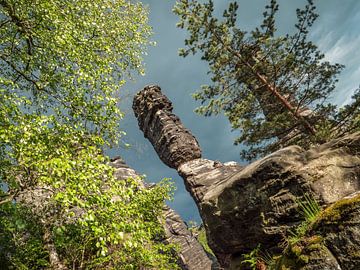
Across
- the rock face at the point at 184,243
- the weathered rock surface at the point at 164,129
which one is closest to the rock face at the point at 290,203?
the rock face at the point at 184,243

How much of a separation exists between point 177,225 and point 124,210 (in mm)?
29255

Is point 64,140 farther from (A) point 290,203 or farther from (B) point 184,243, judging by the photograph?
(B) point 184,243

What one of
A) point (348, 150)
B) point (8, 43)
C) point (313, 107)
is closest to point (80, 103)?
point (8, 43)

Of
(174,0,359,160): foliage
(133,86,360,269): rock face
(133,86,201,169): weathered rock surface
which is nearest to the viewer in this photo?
(133,86,360,269): rock face

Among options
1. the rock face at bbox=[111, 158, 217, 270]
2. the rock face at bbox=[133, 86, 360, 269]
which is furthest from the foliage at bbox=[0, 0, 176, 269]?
the rock face at bbox=[111, 158, 217, 270]

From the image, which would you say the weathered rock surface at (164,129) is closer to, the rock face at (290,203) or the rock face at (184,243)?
the rock face at (184,243)

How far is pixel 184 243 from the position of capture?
33.7 meters

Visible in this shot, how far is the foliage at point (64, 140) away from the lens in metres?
8.12

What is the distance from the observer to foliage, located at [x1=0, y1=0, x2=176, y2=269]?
8125 millimetres

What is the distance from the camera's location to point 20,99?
9.26 m

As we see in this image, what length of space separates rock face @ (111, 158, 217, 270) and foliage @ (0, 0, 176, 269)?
15558 mm

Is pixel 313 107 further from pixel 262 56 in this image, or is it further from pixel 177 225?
pixel 177 225

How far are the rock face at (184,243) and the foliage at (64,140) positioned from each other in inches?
613

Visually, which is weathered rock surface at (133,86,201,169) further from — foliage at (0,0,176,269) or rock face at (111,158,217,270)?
foliage at (0,0,176,269)
